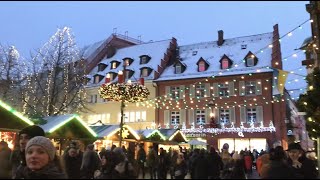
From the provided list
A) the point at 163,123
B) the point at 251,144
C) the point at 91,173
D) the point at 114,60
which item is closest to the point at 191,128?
the point at 163,123

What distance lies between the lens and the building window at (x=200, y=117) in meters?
40.0

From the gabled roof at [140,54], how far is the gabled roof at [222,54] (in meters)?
1.66

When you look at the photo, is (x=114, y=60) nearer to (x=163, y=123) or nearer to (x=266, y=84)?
(x=163, y=123)

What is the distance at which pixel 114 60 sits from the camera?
1855 inches

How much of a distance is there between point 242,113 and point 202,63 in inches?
276

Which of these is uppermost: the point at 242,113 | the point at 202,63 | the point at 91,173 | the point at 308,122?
the point at 202,63

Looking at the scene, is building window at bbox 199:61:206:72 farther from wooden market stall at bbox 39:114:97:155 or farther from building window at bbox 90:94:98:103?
wooden market stall at bbox 39:114:97:155

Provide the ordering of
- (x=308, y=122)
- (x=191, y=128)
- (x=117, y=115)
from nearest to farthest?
1. (x=308, y=122)
2. (x=191, y=128)
3. (x=117, y=115)

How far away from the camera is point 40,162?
362cm

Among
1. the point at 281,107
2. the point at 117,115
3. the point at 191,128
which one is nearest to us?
the point at 281,107

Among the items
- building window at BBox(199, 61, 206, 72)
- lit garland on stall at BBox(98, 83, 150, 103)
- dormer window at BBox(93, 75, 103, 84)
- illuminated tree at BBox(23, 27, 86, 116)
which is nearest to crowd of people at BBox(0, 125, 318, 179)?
lit garland on stall at BBox(98, 83, 150, 103)

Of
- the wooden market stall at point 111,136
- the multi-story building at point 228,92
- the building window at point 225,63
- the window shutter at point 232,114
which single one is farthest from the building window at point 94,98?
the wooden market stall at point 111,136

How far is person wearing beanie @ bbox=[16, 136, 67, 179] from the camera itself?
11.5 feet

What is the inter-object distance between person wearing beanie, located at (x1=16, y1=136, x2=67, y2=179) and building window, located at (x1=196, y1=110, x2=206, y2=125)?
36.5 m
